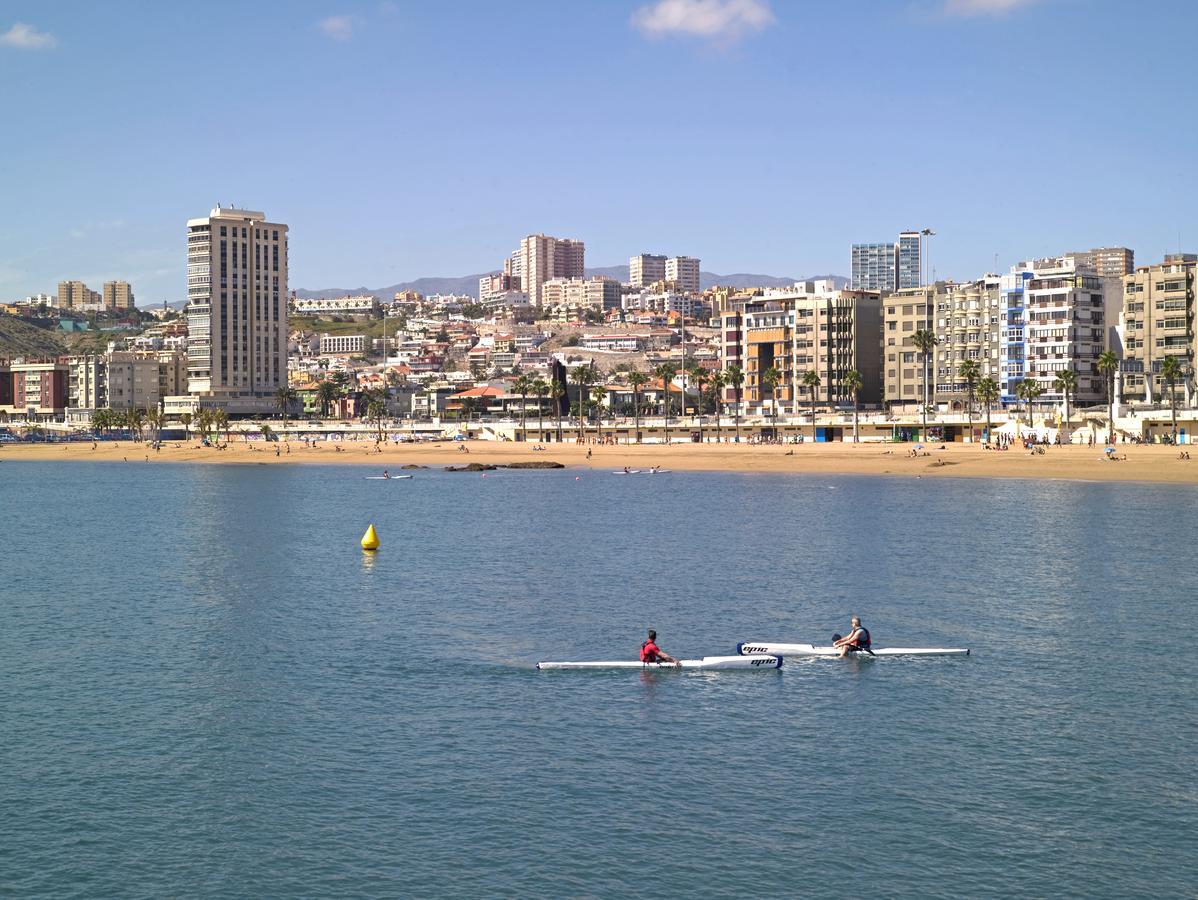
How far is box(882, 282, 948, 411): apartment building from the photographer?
189125 mm

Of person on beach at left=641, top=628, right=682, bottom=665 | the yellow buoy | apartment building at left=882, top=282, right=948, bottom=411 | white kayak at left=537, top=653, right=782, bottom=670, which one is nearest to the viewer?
person on beach at left=641, top=628, right=682, bottom=665

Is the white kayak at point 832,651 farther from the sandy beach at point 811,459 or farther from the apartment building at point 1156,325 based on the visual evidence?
the apartment building at point 1156,325

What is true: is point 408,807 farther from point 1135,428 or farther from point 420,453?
point 420,453

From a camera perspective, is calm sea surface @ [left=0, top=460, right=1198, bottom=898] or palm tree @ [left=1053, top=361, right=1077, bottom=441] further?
palm tree @ [left=1053, top=361, right=1077, bottom=441]

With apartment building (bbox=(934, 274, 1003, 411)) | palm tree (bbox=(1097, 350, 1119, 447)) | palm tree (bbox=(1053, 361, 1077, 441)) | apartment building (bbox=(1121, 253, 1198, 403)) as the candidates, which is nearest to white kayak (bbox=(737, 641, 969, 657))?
palm tree (bbox=(1097, 350, 1119, 447))

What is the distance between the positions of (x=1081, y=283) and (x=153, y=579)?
453 ft

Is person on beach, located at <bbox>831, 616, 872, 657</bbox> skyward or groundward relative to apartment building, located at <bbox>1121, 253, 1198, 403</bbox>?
groundward

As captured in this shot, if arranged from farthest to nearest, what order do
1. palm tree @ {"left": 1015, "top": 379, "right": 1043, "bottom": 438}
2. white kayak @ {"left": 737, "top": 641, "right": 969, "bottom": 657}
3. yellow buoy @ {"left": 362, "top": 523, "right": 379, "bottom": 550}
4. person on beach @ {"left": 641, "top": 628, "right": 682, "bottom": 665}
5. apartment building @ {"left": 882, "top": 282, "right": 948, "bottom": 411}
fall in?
apartment building @ {"left": 882, "top": 282, "right": 948, "bottom": 411} < palm tree @ {"left": 1015, "top": 379, "right": 1043, "bottom": 438} < yellow buoy @ {"left": 362, "top": 523, "right": 379, "bottom": 550} < white kayak @ {"left": 737, "top": 641, "right": 969, "bottom": 657} < person on beach @ {"left": 641, "top": 628, "right": 682, "bottom": 665}

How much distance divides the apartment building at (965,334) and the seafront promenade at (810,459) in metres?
28.2

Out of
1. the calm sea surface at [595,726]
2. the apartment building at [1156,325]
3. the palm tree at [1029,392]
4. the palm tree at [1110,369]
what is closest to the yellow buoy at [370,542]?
the calm sea surface at [595,726]

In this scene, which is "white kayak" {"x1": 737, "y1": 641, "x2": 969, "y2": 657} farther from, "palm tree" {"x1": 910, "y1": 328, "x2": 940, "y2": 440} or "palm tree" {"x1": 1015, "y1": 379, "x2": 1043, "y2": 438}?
"palm tree" {"x1": 910, "y1": 328, "x2": 940, "y2": 440}

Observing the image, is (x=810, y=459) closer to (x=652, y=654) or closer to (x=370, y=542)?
(x=370, y=542)

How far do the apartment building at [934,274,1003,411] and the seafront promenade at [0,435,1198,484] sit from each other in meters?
28.2

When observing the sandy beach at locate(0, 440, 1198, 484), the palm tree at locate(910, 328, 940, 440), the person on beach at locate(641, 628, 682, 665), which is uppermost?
the palm tree at locate(910, 328, 940, 440)
